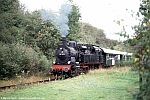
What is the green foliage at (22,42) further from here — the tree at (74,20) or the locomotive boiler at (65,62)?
the tree at (74,20)

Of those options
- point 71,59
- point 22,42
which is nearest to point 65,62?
point 71,59

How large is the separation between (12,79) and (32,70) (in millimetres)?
3864

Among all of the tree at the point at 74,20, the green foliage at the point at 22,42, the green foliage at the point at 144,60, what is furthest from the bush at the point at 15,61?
the tree at the point at 74,20

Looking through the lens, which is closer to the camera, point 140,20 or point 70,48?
point 140,20

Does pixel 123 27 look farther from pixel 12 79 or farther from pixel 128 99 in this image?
pixel 12 79

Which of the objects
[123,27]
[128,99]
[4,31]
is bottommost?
[128,99]

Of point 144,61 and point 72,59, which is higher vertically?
point 72,59

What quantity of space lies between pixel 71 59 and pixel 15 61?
5.63m

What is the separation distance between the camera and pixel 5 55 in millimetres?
21203

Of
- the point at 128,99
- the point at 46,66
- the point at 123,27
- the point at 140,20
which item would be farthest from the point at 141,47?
the point at 46,66

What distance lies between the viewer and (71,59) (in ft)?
83.7

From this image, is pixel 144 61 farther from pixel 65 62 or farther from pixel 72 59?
pixel 72 59

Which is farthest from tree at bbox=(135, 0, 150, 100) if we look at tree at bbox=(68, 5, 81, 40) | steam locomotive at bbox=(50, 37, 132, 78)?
tree at bbox=(68, 5, 81, 40)

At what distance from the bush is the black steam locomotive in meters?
1.97
